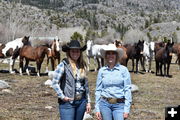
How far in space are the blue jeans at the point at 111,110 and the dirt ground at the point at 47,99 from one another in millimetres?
4187

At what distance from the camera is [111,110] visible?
5.37 m

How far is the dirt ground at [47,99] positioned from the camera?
9844 millimetres

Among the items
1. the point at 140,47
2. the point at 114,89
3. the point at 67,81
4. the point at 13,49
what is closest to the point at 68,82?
the point at 67,81

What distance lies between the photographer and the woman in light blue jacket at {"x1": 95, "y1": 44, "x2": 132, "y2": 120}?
528 cm

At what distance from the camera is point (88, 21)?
6880 inches

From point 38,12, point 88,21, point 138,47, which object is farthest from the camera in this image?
point 88,21

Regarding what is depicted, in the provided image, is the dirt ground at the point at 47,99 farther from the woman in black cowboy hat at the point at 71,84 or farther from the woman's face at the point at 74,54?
the woman's face at the point at 74,54

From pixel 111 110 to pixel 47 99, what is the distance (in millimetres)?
7151

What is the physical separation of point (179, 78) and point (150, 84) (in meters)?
3.76

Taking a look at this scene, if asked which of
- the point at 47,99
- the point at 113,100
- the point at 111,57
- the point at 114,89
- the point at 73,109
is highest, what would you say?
the point at 111,57

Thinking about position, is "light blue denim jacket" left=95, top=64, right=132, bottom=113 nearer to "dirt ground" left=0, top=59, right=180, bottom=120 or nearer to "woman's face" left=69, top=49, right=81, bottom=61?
"woman's face" left=69, top=49, right=81, bottom=61

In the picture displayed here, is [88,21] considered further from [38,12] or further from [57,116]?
[57,116]

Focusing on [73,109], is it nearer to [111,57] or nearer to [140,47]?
[111,57]

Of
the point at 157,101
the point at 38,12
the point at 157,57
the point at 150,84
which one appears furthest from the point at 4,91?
the point at 38,12
